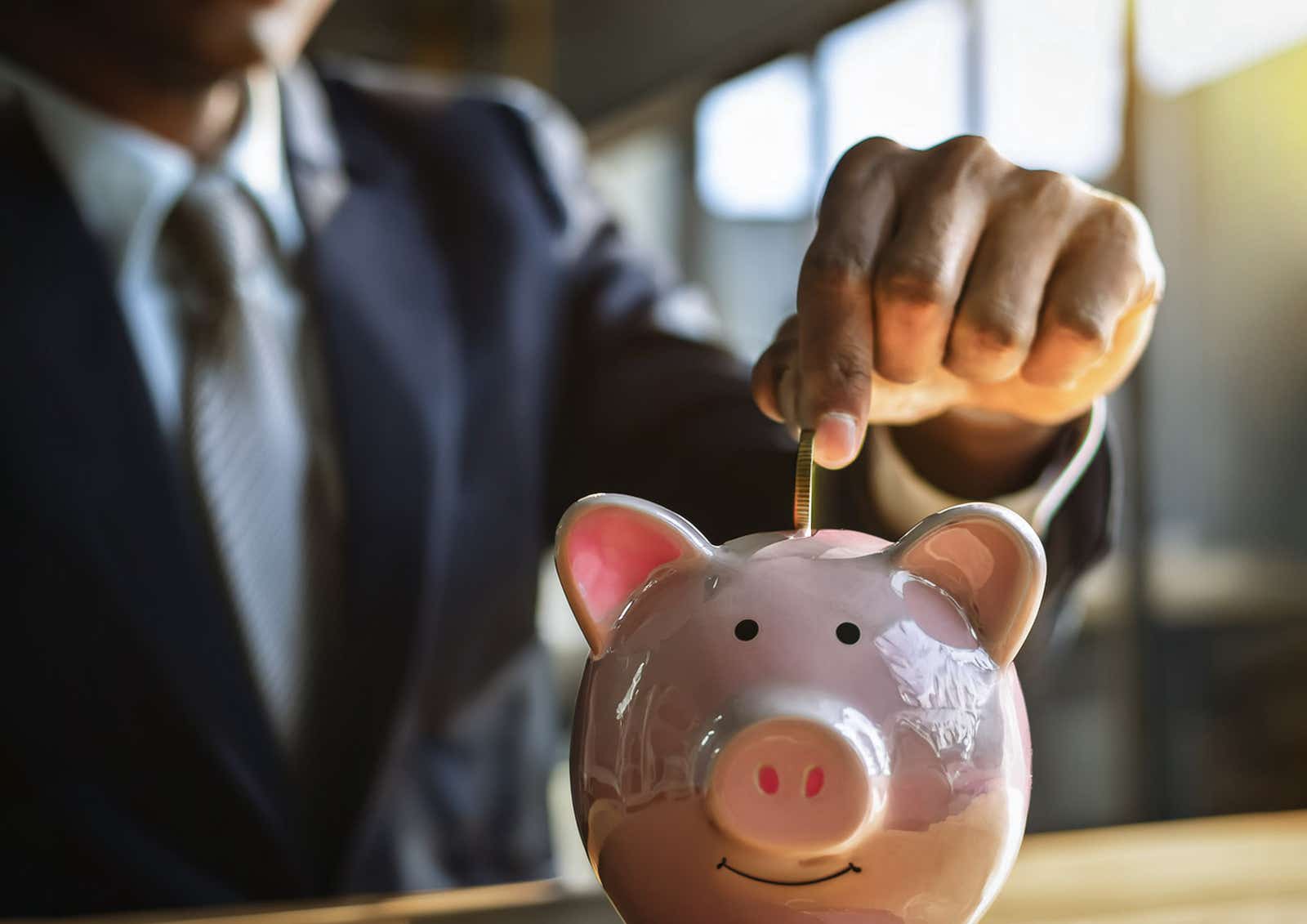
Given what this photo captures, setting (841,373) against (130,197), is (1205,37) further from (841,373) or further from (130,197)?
(841,373)

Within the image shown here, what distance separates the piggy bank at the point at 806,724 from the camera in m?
0.38

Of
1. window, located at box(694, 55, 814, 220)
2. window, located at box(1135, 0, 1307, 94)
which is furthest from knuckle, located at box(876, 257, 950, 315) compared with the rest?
window, located at box(694, 55, 814, 220)

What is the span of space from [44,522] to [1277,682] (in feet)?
7.76

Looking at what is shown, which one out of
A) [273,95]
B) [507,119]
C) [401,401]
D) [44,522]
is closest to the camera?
[44,522]

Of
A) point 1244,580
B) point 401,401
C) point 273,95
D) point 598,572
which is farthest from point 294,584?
point 1244,580

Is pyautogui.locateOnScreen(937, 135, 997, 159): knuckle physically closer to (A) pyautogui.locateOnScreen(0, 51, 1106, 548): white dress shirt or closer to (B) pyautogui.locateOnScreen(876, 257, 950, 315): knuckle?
(B) pyautogui.locateOnScreen(876, 257, 950, 315): knuckle

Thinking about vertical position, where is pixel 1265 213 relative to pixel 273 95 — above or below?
below

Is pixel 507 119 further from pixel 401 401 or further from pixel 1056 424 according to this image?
pixel 1056 424

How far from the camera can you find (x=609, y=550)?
0.45 m

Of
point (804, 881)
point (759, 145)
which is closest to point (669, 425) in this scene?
point (804, 881)

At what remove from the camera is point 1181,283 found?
2369 mm

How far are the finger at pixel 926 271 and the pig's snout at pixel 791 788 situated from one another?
168 millimetres

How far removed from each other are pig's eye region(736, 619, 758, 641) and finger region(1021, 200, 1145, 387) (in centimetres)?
18

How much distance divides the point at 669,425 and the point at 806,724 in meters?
0.72
